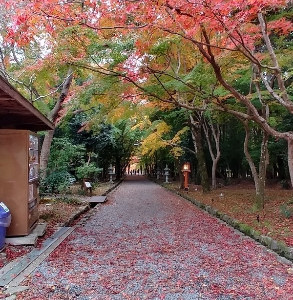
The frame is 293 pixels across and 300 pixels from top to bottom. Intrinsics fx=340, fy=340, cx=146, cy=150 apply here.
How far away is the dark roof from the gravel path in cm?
243

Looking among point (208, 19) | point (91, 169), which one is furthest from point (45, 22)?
point (91, 169)

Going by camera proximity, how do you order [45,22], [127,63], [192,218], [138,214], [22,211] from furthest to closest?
[138,214], [192,218], [127,63], [45,22], [22,211]

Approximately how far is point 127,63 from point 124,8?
1.89 m

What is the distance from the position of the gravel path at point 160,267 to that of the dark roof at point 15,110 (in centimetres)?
243

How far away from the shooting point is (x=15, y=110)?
6109 mm

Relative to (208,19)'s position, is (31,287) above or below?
below

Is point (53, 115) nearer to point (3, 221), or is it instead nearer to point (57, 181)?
point (57, 181)

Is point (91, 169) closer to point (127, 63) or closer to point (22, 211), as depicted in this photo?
point (127, 63)

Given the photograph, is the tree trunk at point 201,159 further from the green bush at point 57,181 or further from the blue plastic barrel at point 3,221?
the blue plastic barrel at point 3,221

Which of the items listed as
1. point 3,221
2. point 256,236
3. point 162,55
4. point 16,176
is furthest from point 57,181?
point 256,236

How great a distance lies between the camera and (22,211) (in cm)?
639

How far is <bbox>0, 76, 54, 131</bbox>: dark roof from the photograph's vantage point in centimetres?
451

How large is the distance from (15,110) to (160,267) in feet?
12.2

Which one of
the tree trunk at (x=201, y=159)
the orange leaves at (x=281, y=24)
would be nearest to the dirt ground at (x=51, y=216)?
the tree trunk at (x=201, y=159)
